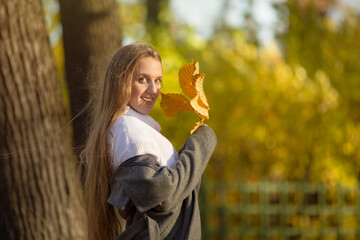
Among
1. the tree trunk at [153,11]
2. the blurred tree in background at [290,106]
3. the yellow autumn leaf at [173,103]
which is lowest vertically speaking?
the blurred tree in background at [290,106]

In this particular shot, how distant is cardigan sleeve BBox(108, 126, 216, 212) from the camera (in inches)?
88.5

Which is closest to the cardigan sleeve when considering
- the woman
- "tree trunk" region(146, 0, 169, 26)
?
the woman

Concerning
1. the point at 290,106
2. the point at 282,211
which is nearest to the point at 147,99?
the point at 290,106

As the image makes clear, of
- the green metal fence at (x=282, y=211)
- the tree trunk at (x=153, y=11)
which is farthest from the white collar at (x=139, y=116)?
the tree trunk at (x=153, y=11)

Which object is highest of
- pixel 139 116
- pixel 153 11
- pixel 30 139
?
pixel 139 116

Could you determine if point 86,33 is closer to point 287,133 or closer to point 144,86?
point 144,86

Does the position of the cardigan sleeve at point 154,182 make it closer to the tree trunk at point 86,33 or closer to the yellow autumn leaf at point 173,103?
the yellow autumn leaf at point 173,103

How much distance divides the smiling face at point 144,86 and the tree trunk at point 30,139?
0.71m

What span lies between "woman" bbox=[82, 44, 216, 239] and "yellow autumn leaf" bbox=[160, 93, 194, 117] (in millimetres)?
71

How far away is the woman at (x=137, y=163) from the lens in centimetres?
229

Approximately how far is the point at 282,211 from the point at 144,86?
19.4 feet

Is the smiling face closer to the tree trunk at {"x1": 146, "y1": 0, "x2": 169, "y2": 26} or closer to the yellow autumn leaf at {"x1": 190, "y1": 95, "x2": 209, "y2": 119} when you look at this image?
the yellow autumn leaf at {"x1": 190, "y1": 95, "x2": 209, "y2": 119}

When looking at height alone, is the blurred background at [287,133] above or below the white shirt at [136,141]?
below

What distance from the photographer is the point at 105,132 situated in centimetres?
251
